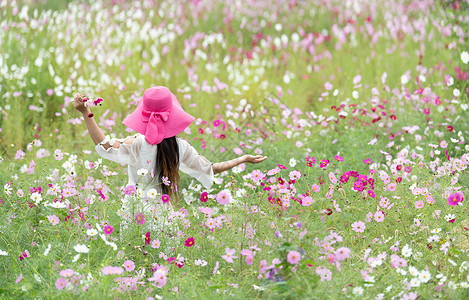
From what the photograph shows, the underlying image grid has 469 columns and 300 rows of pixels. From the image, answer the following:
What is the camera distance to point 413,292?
2.79 metres

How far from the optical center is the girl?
3340mm

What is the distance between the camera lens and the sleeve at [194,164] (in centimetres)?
354

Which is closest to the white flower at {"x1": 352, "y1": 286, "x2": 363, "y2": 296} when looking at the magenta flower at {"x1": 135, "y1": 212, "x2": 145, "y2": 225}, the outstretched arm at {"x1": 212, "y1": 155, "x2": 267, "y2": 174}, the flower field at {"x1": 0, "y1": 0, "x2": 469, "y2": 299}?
the flower field at {"x1": 0, "y1": 0, "x2": 469, "y2": 299}

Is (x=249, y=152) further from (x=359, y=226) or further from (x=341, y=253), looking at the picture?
(x=341, y=253)

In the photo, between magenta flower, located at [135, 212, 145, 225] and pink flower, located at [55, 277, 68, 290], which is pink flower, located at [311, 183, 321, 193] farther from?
pink flower, located at [55, 277, 68, 290]

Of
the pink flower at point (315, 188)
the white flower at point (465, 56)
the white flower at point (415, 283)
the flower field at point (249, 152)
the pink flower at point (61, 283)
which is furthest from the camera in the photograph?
the white flower at point (465, 56)

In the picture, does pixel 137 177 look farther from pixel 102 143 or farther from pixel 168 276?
pixel 168 276

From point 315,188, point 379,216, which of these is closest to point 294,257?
point 315,188

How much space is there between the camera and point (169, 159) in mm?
3449

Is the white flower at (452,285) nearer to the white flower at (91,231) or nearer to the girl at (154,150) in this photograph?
the girl at (154,150)

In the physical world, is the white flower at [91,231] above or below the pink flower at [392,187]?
below

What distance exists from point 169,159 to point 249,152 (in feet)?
4.59

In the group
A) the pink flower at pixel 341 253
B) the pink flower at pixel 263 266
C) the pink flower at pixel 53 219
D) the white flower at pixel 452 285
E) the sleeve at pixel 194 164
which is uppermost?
the sleeve at pixel 194 164

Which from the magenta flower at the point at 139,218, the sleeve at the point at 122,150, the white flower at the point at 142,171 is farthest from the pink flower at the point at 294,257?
the sleeve at the point at 122,150
